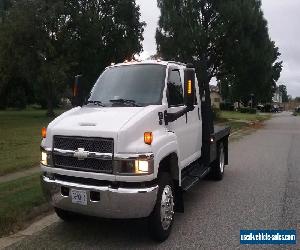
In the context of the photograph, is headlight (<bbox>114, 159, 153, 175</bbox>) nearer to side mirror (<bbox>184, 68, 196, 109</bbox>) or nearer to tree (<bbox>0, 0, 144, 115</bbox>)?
side mirror (<bbox>184, 68, 196, 109</bbox>)

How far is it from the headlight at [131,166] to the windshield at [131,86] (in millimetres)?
1190

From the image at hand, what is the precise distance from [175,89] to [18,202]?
3.29m

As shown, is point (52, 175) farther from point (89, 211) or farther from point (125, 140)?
point (125, 140)

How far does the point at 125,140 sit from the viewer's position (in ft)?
17.9

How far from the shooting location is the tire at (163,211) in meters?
5.77

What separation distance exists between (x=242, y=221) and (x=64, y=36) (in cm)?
3515

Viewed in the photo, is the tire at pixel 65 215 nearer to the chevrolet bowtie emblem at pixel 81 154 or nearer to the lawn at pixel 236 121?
the chevrolet bowtie emblem at pixel 81 154

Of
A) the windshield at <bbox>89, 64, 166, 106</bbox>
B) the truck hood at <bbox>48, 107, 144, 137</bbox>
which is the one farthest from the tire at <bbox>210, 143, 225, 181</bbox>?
the truck hood at <bbox>48, 107, 144, 137</bbox>

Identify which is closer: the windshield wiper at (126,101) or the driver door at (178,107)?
the windshield wiper at (126,101)

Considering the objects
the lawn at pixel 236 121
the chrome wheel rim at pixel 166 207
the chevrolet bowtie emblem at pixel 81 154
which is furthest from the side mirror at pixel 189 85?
the lawn at pixel 236 121

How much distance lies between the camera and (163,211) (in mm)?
5945

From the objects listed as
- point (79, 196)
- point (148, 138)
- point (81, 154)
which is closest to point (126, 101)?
point (148, 138)

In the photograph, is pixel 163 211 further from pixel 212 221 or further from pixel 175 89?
pixel 175 89

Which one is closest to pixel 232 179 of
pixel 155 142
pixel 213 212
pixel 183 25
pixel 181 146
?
Answer: pixel 213 212
